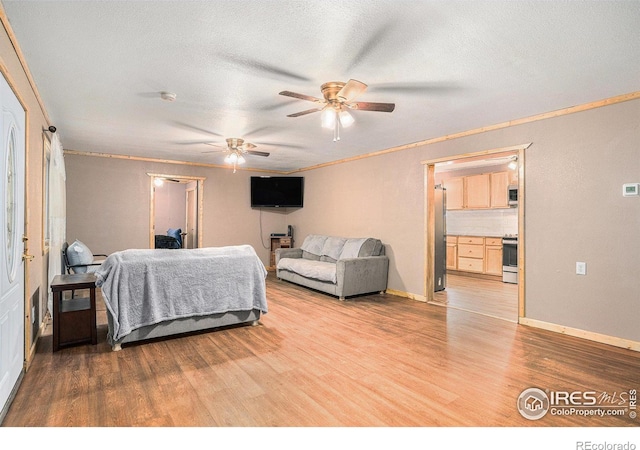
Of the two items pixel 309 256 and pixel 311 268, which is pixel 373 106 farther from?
pixel 309 256

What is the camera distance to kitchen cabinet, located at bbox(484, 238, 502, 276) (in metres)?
6.88

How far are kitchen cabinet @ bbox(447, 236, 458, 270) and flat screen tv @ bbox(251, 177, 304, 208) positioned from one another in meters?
3.46

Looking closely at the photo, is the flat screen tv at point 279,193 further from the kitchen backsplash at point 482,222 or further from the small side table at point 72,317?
the small side table at point 72,317

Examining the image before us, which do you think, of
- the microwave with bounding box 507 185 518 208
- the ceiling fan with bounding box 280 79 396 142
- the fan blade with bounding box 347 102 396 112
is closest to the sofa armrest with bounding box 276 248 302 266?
the ceiling fan with bounding box 280 79 396 142

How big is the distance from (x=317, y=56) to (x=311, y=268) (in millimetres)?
3746

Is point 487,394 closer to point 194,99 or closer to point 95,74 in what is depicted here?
point 194,99

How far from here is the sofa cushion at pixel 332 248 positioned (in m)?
6.18

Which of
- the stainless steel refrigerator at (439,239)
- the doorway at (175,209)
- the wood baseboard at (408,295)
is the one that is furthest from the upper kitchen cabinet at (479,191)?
the doorway at (175,209)

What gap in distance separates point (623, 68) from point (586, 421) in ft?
8.38

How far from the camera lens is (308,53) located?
96.3 inches

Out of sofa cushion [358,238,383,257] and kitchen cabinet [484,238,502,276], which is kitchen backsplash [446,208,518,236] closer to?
kitchen cabinet [484,238,502,276]

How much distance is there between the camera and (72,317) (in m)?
3.13

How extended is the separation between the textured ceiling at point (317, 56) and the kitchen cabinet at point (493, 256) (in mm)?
3497

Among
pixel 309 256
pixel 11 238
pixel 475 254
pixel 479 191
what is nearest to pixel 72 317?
pixel 11 238
